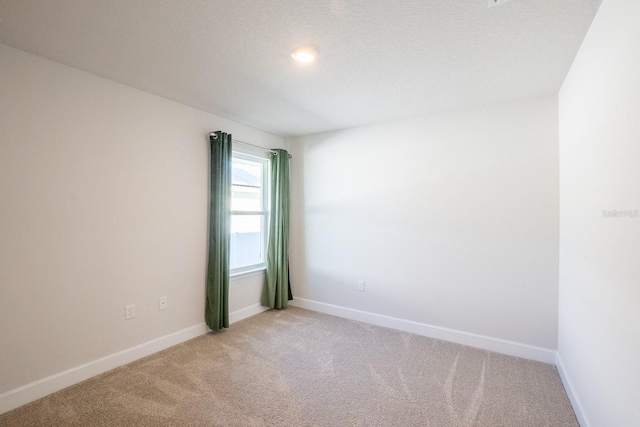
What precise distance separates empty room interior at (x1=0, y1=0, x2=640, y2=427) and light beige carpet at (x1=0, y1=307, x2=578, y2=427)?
23 millimetres

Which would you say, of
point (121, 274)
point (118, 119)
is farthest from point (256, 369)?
point (118, 119)

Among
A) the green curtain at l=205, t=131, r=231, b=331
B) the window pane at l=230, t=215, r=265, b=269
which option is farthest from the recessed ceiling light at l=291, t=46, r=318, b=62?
the window pane at l=230, t=215, r=265, b=269

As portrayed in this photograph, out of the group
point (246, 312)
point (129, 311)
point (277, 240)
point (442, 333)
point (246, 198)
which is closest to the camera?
point (129, 311)

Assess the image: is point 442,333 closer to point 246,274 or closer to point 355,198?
point 355,198

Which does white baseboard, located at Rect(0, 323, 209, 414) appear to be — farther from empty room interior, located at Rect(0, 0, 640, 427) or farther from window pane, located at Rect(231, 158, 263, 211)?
window pane, located at Rect(231, 158, 263, 211)

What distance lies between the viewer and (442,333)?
3117mm

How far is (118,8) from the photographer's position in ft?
5.23

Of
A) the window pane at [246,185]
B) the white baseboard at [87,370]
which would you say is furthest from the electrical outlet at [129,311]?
the window pane at [246,185]

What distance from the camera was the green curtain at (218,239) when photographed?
125 inches

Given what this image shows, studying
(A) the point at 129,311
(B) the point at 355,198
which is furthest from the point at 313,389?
(B) the point at 355,198

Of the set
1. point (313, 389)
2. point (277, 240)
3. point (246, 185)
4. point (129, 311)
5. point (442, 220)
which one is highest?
point (246, 185)

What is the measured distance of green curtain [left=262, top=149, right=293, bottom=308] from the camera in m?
3.94

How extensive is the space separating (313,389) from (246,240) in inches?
82.9

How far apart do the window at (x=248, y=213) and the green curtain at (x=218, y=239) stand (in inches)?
14.3
